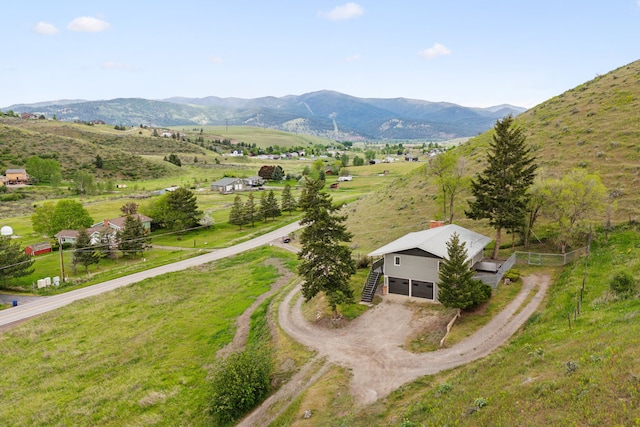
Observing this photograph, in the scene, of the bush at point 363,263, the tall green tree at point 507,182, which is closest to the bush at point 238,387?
the bush at point 363,263

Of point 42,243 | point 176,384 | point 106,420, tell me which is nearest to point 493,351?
point 176,384

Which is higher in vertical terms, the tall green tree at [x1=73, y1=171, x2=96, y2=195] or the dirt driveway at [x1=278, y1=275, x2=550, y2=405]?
the tall green tree at [x1=73, y1=171, x2=96, y2=195]

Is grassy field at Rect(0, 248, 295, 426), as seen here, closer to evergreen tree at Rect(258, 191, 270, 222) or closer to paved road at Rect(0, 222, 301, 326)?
paved road at Rect(0, 222, 301, 326)

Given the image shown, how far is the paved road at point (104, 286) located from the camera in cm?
4443

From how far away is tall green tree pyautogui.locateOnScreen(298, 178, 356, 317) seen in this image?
1223 inches

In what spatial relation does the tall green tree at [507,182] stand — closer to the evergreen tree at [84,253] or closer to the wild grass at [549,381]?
the wild grass at [549,381]

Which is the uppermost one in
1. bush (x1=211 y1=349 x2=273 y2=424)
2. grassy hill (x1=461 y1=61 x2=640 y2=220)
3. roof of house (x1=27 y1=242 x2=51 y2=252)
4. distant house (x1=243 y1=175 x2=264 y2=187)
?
grassy hill (x1=461 y1=61 x2=640 y2=220)

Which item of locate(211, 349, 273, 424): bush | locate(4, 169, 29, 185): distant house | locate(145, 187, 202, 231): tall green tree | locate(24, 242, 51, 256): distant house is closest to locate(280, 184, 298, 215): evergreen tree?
locate(145, 187, 202, 231): tall green tree

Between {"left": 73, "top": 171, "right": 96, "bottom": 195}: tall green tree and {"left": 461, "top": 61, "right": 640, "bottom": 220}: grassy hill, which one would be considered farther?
{"left": 73, "top": 171, "right": 96, "bottom": 195}: tall green tree

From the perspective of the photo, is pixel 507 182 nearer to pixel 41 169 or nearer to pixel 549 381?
pixel 549 381

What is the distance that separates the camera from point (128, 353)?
3391 cm

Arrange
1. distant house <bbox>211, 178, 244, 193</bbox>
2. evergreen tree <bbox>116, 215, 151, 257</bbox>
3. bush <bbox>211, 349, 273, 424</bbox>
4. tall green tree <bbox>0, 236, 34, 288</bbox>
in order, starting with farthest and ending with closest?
1. distant house <bbox>211, 178, 244, 193</bbox>
2. evergreen tree <bbox>116, 215, 151, 257</bbox>
3. tall green tree <bbox>0, 236, 34, 288</bbox>
4. bush <bbox>211, 349, 273, 424</bbox>

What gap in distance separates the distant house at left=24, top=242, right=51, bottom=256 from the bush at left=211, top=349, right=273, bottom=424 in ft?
194

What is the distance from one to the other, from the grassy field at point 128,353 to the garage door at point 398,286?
1469cm
